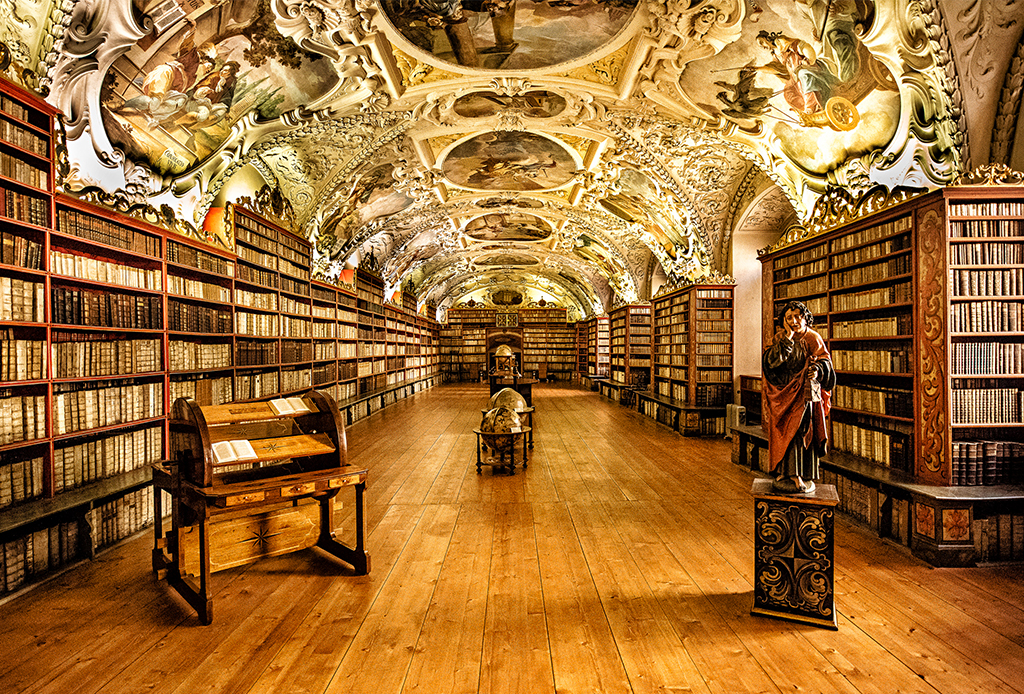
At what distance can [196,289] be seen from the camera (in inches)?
263

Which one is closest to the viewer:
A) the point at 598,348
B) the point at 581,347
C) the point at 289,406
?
the point at 289,406

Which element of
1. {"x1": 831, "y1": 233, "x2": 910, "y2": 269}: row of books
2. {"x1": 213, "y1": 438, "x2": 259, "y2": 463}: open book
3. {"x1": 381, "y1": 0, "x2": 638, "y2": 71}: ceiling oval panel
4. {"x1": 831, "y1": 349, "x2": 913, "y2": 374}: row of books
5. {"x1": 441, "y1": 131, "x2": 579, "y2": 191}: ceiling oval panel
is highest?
{"x1": 441, "y1": 131, "x2": 579, "y2": 191}: ceiling oval panel

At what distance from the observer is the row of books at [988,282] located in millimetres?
4836

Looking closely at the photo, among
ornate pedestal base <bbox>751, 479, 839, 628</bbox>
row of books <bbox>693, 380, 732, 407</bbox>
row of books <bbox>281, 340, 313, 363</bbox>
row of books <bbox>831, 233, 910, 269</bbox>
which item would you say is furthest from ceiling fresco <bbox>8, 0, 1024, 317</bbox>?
ornate pedestal base <bbox>751, 479, 839, 628</bbox>

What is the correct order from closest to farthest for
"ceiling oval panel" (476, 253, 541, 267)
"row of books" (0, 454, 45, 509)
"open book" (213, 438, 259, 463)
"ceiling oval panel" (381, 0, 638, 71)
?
"open book" (213, 438, 259, 463), "row of books" (0, 454, 45, 509), "ceiling oval panel" (381, 0, 638, 71), "ceiling oval panel" (476, 253, 541, 267)

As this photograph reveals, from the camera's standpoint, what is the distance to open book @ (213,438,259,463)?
143 inches

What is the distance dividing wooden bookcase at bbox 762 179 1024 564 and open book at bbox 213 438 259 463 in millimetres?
5527

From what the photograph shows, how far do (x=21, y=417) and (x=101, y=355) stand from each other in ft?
3.21

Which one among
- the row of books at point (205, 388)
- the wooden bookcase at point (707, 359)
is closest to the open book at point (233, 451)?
the row of books at point (205, 388)

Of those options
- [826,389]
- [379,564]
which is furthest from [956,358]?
[379,564]

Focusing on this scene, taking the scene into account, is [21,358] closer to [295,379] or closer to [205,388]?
[205,388]

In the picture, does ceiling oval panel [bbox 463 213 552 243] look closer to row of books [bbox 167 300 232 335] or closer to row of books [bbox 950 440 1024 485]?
row of books [bbox 167 300 232 335]

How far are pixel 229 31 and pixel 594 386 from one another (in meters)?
20.1

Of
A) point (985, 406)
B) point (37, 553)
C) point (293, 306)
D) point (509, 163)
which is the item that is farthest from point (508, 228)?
point (37, 553)
